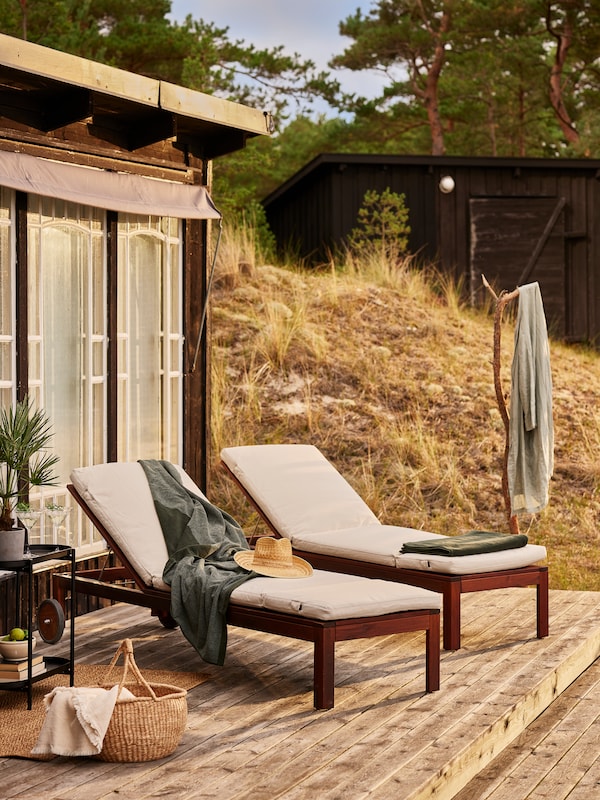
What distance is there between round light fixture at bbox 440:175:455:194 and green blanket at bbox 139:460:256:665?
9032mm

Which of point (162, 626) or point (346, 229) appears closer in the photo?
point (162, 626)

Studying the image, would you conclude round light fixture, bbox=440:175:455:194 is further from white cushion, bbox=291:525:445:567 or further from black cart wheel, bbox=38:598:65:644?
black cart wheel, bbox=38:598:65:644

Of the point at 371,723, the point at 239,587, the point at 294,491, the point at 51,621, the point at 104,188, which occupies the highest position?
the point at 104,188

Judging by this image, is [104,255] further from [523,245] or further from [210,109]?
[523,245]

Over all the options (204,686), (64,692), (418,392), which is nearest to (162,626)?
(204,686)

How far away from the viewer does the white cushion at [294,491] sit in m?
5.88

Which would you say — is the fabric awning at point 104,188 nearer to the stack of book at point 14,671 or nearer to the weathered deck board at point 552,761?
the stack of book at point 14,671

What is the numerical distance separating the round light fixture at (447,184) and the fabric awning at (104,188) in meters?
7.71

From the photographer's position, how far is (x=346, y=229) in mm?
13773

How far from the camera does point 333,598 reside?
165 inches

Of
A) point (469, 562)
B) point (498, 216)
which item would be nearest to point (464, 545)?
point (469, 562)

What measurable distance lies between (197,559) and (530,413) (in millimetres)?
2522

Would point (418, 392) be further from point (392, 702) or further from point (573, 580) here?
point (392, 702)

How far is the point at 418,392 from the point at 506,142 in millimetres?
11749
